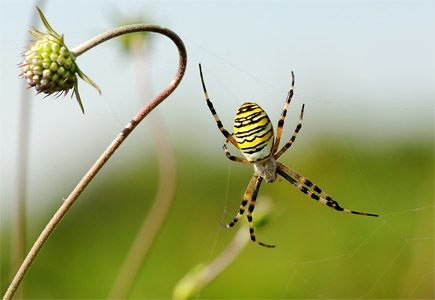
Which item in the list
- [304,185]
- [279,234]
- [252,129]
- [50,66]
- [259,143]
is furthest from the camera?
[279,234]

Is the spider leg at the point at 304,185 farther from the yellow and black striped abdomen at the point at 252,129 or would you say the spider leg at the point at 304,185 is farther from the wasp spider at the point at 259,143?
the yellow and black striped abdomen at the point at 252,129

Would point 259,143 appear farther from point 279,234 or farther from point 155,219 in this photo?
point 279,234

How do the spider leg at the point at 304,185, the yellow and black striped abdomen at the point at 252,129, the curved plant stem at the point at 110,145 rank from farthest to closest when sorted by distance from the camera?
the spider leg at the point at 304,185
the yellow and black striped abdomen at the point at 252,129
the curved plant stem at the point at 110,145

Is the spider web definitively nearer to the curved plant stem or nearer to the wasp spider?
the wasp spider

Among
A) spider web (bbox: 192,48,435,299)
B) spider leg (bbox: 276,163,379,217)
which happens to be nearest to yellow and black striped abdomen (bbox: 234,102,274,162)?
spider leg (bbox: 276,163,379,217)

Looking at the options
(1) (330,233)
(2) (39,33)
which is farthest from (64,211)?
(1) (330,233)

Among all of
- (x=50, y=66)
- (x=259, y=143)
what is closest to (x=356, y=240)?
(x=259, y=143)

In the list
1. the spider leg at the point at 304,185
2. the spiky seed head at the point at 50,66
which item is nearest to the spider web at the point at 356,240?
the spider leg at the point at 304,185
